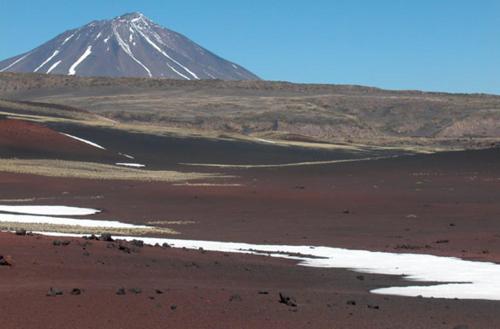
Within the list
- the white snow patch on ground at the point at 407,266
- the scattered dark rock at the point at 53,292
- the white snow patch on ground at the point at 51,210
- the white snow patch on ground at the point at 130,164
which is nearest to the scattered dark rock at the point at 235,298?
the scattered dark rock at the point at 53,292

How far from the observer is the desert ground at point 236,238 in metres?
15.9

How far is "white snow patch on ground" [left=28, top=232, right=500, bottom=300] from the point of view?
63.6ft

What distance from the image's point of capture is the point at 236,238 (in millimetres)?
32344

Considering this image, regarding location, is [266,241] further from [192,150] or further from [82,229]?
[192,150]

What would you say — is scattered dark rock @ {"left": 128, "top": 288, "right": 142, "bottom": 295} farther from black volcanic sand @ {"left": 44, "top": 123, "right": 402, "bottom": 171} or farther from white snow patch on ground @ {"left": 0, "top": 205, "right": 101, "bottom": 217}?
black volcanic sand @ {"left": 44, "top": 123, "right": 402, "bottom": 171}

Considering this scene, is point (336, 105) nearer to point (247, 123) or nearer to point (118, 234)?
point (247, 123)

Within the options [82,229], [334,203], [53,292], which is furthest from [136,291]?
[334,203]

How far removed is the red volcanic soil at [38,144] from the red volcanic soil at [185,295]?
53099 mm

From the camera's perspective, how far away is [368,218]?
132 ft

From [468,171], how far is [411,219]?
2585cm

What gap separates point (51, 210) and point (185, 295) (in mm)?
Answer: 25574

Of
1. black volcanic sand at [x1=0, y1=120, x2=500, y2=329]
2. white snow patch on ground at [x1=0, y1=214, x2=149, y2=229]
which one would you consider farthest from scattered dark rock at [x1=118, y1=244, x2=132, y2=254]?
white snow patch on ground at [x1=0, y1=214, x2=149, y2=229]

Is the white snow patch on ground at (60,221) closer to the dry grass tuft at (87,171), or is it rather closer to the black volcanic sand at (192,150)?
the dry grass tuft at (87,171)

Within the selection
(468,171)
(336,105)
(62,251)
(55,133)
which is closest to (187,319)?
(62,251)
